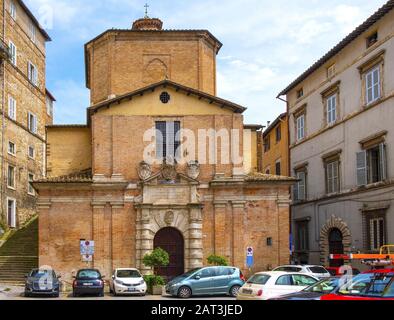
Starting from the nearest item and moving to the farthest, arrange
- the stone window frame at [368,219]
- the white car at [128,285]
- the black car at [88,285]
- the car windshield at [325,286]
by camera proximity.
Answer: the car windshield at [325,286] → the white car at [128,285] → the black car at [88,285] → the stone window frame at [368,219]

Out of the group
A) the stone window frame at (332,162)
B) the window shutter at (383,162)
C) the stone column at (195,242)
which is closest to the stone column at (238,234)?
the stone column at (195,242)

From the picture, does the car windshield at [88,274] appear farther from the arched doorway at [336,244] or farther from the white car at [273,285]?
the arched doorway at [336,244]

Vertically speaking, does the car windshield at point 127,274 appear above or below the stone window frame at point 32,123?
below

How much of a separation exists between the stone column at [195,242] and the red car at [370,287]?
783 inches

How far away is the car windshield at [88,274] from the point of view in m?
28.5

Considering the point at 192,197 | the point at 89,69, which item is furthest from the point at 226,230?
the point at 89,69

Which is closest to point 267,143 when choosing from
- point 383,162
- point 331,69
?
point 331,69

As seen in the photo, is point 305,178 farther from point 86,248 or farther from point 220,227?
point 86,248

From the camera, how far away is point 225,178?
3384cm

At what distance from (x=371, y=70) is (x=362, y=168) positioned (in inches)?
202

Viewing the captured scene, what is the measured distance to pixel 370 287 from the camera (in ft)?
39.3

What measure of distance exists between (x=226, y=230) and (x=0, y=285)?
41.7 ft
